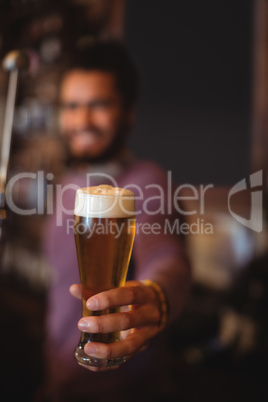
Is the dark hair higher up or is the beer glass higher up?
the dark hair

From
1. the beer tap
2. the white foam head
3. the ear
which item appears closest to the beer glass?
the white foam head

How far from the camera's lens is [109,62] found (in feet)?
3.34

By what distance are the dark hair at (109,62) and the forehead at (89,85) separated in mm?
16

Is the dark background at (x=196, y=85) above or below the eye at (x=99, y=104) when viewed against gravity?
above

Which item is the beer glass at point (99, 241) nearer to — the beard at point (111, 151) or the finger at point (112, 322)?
the finger at point (112, 322)

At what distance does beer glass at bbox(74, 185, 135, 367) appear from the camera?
0.52 meters

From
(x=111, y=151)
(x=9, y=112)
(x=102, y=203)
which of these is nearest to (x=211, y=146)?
(x=111, y=151)

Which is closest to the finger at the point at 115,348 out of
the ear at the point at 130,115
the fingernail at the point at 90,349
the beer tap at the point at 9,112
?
the fingernail at the point at 90,349

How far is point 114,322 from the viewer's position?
0.49 m

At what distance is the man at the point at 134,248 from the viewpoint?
0.52 meters

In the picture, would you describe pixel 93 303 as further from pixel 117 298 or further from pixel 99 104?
pixel 99 104

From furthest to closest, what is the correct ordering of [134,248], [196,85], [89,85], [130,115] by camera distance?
1. [196,85]
2. [130,115]
3. [89,85]
4. [134,248]

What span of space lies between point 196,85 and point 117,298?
9.36ft

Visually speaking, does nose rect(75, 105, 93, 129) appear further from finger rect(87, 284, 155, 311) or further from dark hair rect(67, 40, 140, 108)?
finger rect(87, 284, 155, 311)
